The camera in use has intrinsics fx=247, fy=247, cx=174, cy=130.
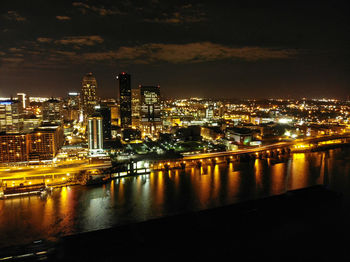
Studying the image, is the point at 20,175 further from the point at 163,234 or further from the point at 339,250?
the point at 339,250

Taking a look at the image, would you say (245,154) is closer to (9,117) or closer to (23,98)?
(9,117)

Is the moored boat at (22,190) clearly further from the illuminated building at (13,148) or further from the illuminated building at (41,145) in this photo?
the illuminated building at (41,145)

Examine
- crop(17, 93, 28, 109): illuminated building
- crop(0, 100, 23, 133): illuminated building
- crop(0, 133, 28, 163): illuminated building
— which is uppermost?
crop(17, 93, 28, 109): illuminated building

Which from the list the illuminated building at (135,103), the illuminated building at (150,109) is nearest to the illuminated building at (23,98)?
the illuminated building at (135,103)

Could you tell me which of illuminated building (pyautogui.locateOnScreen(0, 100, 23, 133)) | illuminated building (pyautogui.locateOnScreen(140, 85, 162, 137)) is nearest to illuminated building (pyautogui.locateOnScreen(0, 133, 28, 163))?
illuminated building (pyautogui.locateOnScreen(0, 100, 23, 133))

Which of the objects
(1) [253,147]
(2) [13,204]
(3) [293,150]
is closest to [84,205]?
(2) [13,204]

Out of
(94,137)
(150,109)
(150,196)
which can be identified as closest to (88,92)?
(150,109)

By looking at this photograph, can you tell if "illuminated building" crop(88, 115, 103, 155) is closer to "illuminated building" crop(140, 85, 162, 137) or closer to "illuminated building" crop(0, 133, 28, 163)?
"illuminated building" crop(0, 133, 28, 163)
